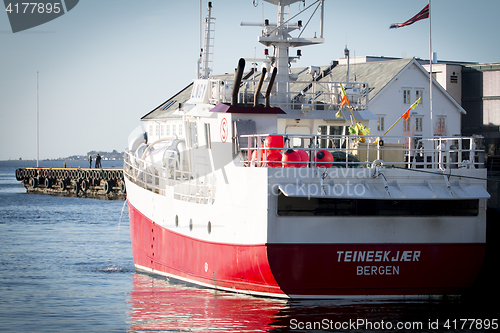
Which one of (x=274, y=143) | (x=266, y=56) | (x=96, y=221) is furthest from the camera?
(x=96, y=221)

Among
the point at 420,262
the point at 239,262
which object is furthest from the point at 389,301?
the point at 239,262

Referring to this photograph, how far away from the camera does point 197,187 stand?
17562 mm

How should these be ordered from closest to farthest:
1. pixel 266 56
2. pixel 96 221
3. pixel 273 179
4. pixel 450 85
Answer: pixel 273 179, pixel 266 56, pixel 96 221, pixel 450 85

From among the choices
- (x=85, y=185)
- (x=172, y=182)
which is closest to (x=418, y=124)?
(x=172, y=182)

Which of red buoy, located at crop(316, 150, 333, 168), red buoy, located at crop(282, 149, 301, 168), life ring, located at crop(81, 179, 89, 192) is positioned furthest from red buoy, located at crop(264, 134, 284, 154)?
life ring, located at crop(81, 179, 89, 192)

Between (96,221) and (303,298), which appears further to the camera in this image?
(96,221)

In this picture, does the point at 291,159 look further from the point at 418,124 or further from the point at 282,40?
the point at 418,124

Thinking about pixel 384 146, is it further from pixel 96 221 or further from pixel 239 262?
pixel 96 221

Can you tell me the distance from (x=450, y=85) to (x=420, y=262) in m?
40.4

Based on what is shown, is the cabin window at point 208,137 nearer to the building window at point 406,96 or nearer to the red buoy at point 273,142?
the red buoy at point 273,142

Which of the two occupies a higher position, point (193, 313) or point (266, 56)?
point (266, 56)

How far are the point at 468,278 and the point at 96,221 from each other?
98.7ft

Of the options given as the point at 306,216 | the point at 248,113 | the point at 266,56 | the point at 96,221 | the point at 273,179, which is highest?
the point at 266,56

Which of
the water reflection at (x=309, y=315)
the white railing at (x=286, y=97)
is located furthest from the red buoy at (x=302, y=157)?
the white railing at (x=286, y=97)
